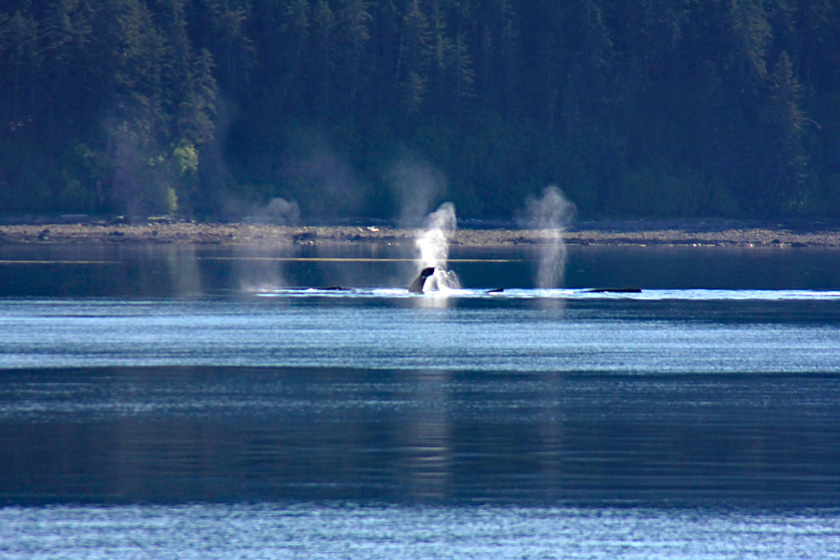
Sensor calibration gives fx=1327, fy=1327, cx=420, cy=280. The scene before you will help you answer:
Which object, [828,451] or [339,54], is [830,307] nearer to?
[828,451]

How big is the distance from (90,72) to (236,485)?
118 meters

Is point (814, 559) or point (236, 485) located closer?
point (814, 559)

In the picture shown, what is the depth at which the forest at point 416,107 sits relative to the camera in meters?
131

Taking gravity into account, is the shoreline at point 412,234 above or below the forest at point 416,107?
below

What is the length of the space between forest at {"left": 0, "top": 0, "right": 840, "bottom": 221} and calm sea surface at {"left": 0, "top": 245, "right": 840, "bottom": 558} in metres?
77.4

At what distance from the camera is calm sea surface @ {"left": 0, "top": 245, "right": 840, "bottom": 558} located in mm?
18656

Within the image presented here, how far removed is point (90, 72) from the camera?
132m

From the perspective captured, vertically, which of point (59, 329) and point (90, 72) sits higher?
point (90, 72)

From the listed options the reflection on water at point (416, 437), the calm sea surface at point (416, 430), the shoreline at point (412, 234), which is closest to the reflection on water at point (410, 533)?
the calm sea surface at point (416, 430)

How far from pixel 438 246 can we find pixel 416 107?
3648cm

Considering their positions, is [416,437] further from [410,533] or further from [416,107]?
[416,107]

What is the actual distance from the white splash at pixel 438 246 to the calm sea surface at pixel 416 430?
11092 mm

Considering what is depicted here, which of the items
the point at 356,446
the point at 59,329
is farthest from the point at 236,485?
the point at 59,329

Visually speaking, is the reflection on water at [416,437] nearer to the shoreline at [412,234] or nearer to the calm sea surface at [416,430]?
the calm sea surface at [416,430]
